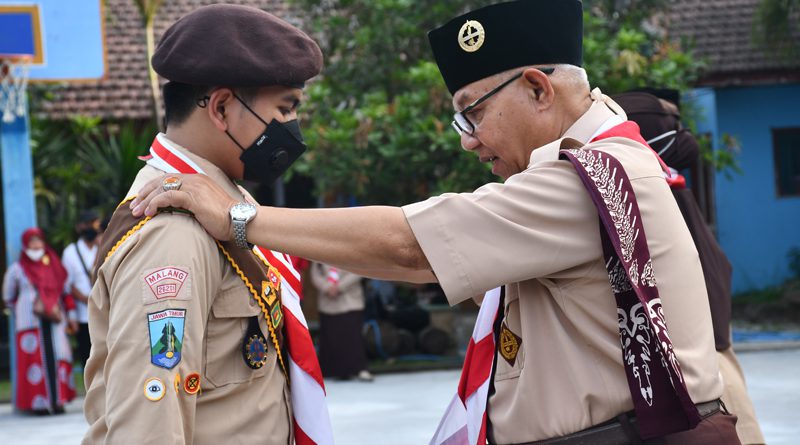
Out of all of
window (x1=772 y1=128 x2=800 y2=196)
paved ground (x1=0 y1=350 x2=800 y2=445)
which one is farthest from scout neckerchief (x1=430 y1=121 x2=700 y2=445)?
window (x1=772 y1=128 x2=800 y2=196)

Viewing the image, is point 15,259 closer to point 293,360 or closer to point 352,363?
point 352,363

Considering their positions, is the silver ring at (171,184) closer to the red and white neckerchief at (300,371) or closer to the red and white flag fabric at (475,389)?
the red and white neckerchief at (300,371)

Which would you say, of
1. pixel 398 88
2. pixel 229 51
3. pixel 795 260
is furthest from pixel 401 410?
pixel 795 260

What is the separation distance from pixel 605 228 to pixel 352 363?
30.5 feet

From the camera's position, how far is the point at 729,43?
16.8 metres

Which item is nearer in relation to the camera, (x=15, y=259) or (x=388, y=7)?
(x=15, y=259)

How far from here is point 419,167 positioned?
11547 mm

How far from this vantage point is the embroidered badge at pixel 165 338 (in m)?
2.24

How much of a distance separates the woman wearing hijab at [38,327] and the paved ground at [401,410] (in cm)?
22

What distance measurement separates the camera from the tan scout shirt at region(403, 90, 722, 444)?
2314mm

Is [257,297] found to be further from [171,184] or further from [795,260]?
[795,260]

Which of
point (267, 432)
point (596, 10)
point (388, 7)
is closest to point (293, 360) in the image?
point (267, 432)

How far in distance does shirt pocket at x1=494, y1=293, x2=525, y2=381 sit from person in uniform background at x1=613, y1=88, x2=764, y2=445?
176 cm

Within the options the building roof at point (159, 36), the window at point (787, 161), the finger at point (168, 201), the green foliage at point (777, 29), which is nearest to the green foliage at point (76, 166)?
the building roof at point (159, 36)
